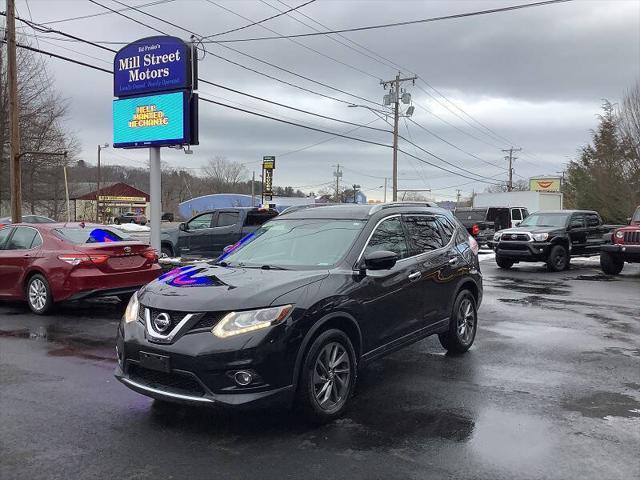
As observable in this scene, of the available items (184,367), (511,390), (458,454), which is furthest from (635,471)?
(184,367)

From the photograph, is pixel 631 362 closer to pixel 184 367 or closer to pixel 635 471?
pixel 635 471

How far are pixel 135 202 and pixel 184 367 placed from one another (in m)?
96.5

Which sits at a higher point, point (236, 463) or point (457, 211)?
point (457, 211)

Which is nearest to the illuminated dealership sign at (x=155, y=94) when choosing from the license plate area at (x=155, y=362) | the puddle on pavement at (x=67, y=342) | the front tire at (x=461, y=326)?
the puddle on pavement at (x=67, y=342)

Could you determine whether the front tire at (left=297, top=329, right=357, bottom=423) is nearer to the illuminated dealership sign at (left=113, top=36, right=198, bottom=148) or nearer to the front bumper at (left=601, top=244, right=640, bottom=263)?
the illuminated dealership sign at (left=113, top=36, right=198, bottom=148)

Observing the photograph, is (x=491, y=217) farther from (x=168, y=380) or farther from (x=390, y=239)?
(x=168, y=380)

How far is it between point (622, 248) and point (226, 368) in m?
14.2

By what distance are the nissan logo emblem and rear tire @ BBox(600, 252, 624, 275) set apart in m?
14.9

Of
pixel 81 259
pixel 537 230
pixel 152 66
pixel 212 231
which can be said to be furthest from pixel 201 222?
pixel 537 230

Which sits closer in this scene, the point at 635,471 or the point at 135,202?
the point at 635,471

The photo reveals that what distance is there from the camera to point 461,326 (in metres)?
6.92

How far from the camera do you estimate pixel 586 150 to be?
1634 inches

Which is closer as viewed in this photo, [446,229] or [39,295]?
[446,229]

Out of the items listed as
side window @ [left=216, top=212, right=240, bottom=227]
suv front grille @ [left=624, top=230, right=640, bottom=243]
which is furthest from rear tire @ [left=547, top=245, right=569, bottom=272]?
side window @ [left=216, top=212, right=240, bottom=227]
